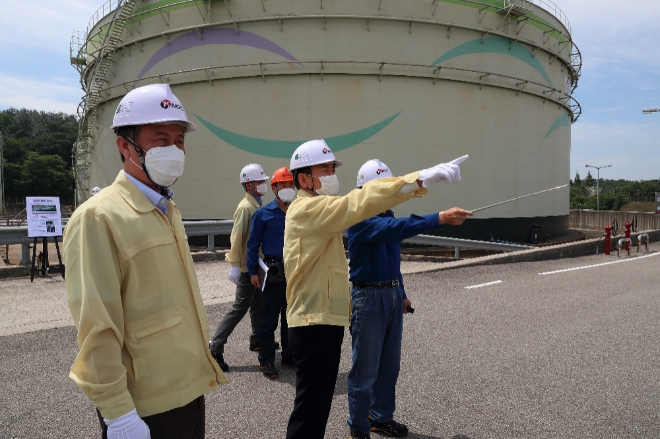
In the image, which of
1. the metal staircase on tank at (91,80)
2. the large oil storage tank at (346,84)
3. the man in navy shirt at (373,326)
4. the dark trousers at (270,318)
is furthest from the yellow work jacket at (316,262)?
the metal staircase on tank at (91,80)

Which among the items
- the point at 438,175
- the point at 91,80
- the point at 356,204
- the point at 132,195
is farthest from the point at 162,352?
the point at 91,80

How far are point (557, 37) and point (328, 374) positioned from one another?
2447 cm

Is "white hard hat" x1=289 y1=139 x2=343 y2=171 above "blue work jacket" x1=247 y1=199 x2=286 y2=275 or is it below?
above

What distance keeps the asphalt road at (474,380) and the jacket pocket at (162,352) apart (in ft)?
6.42

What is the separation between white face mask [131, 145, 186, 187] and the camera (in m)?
2.06

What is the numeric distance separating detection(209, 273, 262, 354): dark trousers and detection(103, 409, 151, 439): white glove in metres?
3.45

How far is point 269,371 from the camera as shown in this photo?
16.0 ft

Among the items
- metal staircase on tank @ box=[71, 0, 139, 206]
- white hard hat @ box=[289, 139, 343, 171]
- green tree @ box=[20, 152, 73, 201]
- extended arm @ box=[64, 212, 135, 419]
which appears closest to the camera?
extended arm @ box=[64, 212, 135, 419]

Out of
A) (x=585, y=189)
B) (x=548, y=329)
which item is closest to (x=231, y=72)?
(x=548, y=329)

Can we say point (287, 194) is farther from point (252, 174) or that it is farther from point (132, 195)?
point (132, 195)

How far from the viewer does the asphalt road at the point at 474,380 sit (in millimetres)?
3725

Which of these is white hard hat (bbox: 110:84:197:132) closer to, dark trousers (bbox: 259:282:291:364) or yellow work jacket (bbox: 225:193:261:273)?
dark trousers (bbox: 259:282:291:364)

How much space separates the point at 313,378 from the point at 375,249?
3.79 feet

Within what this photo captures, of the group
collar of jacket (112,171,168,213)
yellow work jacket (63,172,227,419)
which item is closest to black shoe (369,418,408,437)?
yellow work jacket (63,172,227,419)
